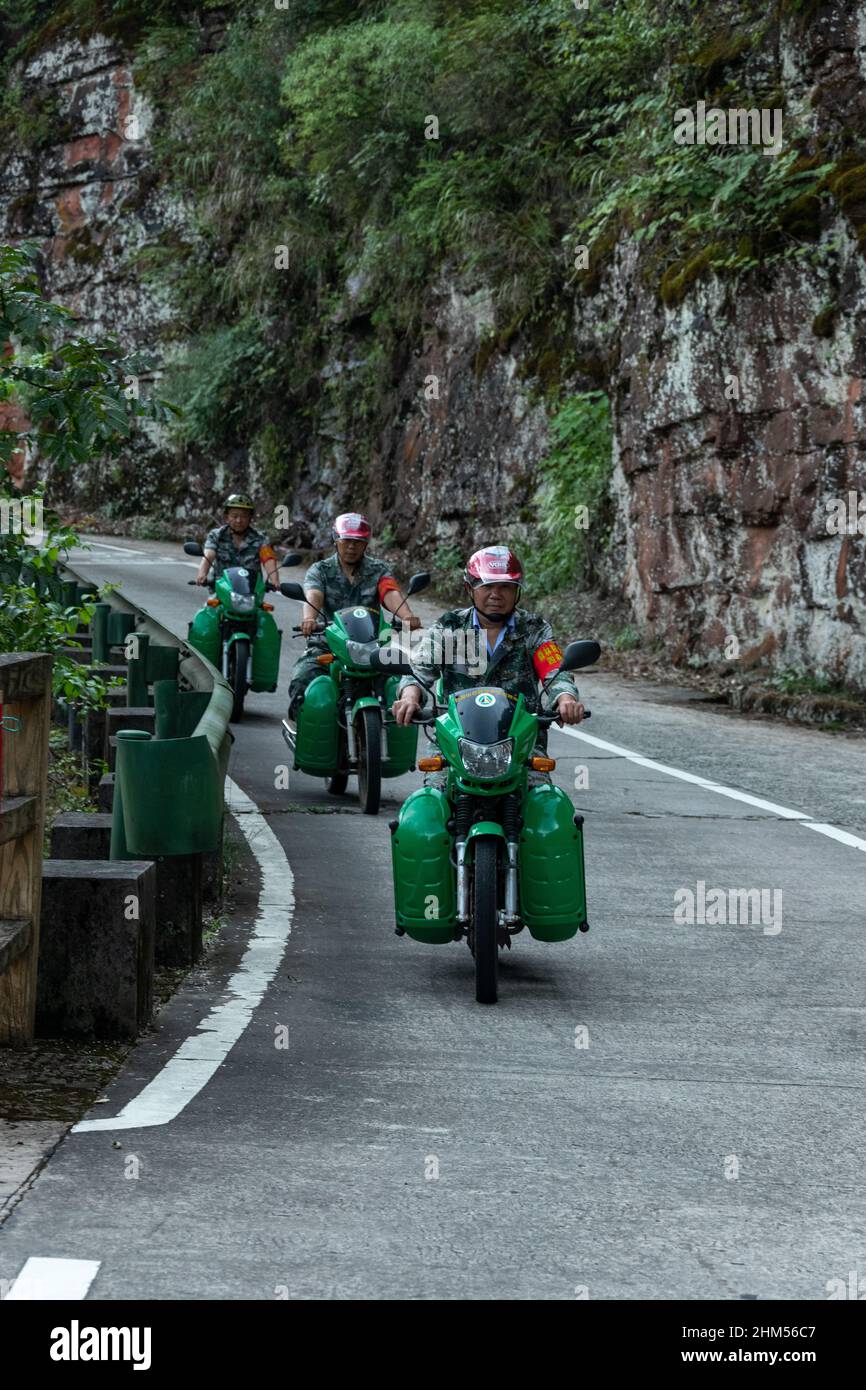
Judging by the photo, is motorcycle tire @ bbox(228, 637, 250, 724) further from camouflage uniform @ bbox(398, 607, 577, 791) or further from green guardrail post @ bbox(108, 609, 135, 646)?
camouflage uniform @ bbox(398, 607, 577, 791)

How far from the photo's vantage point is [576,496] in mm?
26359

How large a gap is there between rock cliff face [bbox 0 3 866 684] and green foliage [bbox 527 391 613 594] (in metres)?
0.70

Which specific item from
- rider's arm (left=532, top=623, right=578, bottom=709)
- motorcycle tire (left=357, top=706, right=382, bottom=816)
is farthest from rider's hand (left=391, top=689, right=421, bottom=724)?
motorcycle tire (left=357, top=706, right=382, bottom=816)

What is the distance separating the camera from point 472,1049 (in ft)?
20.7

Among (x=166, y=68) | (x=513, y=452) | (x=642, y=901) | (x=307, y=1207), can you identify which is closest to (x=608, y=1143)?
(x=307, y=1207)

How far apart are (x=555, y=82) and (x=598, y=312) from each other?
16.2ft

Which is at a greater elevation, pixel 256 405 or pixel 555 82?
pixel 555 82

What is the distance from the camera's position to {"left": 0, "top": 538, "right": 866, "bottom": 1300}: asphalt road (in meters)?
4.11

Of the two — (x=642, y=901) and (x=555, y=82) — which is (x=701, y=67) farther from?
(x=642, y=901)

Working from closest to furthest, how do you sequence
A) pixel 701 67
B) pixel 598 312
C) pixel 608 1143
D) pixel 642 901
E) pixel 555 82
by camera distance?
pixel 608 1143 < pixel 642 901 < pixel 701 67 < pixel 598 312 < pixel 555 82

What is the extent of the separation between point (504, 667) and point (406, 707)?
0.52m

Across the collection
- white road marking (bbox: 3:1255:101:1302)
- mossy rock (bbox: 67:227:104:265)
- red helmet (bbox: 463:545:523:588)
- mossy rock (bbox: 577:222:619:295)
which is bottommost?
white road marking (bbox: 3:1255:101:1302)

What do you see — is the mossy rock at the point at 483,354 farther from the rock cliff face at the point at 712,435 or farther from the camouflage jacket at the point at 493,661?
the camouflage jacket at the point at 493,661

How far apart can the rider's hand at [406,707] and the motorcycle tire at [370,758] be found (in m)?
4.09
